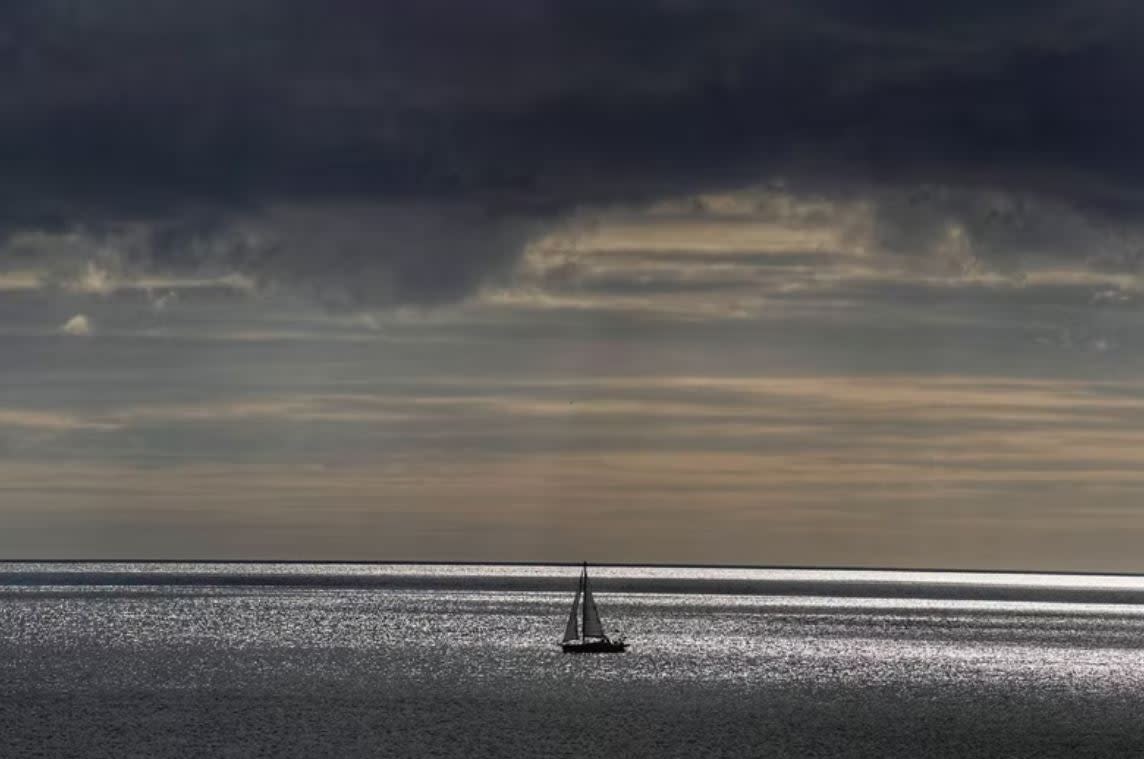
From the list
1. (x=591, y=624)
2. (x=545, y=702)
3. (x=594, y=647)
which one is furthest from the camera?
(x=594, y=647)

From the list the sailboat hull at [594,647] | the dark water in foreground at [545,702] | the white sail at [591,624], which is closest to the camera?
the dark water in foreground at [545,702]

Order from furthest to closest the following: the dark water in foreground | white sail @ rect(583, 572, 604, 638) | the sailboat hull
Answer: the sailboat hull < white sail @ rect(583, 572, 604, 638) < the dark water in foreground

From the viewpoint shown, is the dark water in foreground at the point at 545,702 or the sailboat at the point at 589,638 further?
the sailboat at the point at 589,638

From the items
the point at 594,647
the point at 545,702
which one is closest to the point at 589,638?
the point at 594,647

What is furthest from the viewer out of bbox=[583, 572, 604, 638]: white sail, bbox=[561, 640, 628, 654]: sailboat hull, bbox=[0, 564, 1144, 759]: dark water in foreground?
bbox=[561, 640, 628, 654]: sailboat hull

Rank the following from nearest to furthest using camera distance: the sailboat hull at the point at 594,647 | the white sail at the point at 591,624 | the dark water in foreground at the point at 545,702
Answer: the dark water in foreground at the point at 545,702 → the white sail at the point at 591,624 → the sailboat hull at the point at 594,647

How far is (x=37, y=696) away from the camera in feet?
398

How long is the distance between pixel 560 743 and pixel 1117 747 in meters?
32.0

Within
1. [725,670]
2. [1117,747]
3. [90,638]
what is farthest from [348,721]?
[90,638]

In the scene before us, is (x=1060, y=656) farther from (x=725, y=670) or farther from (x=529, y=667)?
(x=529, y=667)

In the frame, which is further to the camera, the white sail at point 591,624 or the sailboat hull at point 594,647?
the sailboat hull at point 594,647

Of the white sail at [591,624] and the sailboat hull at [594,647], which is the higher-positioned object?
the white sail at [591,624]

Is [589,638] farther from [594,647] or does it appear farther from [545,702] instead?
[545,702]

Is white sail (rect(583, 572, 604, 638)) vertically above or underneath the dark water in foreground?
above
